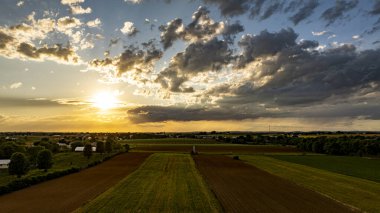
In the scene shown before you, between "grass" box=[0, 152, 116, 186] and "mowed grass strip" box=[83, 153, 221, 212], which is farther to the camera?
"grass" box=[0, 152, 116, 186]

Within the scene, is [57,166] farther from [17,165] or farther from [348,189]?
[348,189]

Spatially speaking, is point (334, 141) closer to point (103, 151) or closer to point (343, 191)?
point (103, 151)

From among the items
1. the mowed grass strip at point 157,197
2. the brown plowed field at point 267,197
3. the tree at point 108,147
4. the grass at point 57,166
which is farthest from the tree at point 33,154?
the brown plowed field at point 267,197

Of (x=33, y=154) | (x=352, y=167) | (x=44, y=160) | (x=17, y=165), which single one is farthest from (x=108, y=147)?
(x=352, y=167)

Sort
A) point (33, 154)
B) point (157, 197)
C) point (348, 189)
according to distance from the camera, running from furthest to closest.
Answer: point (33, 154), point (348, 189), point (157, 197)

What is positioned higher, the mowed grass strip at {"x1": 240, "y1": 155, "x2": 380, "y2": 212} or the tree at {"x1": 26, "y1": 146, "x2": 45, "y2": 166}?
the tree at {"x1": 26, "y1": 146, "x2": 45, "y2": 166}

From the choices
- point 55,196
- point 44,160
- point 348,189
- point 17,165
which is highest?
point 44,160

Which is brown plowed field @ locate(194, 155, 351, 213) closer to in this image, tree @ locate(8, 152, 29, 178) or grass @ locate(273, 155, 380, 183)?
grass @ locate(273, 155, 380, 183)

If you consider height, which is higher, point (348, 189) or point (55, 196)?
point (348, 189)

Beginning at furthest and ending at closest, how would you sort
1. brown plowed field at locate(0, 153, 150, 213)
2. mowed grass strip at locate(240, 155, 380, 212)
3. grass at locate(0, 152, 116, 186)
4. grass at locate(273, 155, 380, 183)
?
grass at locate(273, 155, 380, 183), grass at locate(0, 152, 116, 186), mowed grass strip at locate(240, 155, 380, 212), brown plowed field at locate(0, 153, 150, 213)

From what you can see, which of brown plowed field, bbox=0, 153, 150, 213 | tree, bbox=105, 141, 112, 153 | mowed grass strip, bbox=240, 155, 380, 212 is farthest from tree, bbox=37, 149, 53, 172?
tree, bbox=105, 141, 112, 153

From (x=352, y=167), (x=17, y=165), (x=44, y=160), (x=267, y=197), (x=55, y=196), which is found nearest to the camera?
(x=267, y=197)
